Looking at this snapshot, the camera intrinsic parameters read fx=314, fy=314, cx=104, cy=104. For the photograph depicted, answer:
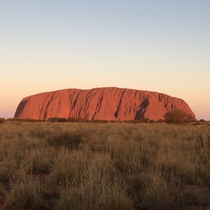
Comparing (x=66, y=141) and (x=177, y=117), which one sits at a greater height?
(x=66, y=141)

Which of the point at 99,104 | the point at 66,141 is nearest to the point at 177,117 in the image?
the point at 99,104

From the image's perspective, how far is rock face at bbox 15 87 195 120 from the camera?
105375 millimetres

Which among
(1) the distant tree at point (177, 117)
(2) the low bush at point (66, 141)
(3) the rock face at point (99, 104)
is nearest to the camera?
(2) the low bush at point (66, 141)

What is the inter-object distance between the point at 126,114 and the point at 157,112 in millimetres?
10203

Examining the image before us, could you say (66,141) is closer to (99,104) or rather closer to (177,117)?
(177,117)

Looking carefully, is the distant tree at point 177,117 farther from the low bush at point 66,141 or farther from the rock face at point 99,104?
the low bush at point 66,141

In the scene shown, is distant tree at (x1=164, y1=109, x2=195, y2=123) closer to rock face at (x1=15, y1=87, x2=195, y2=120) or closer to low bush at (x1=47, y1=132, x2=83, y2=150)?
rock face at (x1=15, y1=87, x2=195, y2=120)

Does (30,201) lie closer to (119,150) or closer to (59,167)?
(59,167)

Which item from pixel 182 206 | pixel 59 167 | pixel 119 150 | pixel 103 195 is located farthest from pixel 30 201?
pixel 119 150

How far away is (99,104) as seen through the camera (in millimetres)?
108250

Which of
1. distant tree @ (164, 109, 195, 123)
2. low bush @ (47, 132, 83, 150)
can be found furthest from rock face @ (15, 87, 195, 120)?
low bush @ (47, 132, 83, 150)

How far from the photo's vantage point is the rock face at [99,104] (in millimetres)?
105375

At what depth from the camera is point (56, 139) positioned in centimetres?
1325

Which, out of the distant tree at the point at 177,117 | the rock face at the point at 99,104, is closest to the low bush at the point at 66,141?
the distant tree at the point at 177,117
